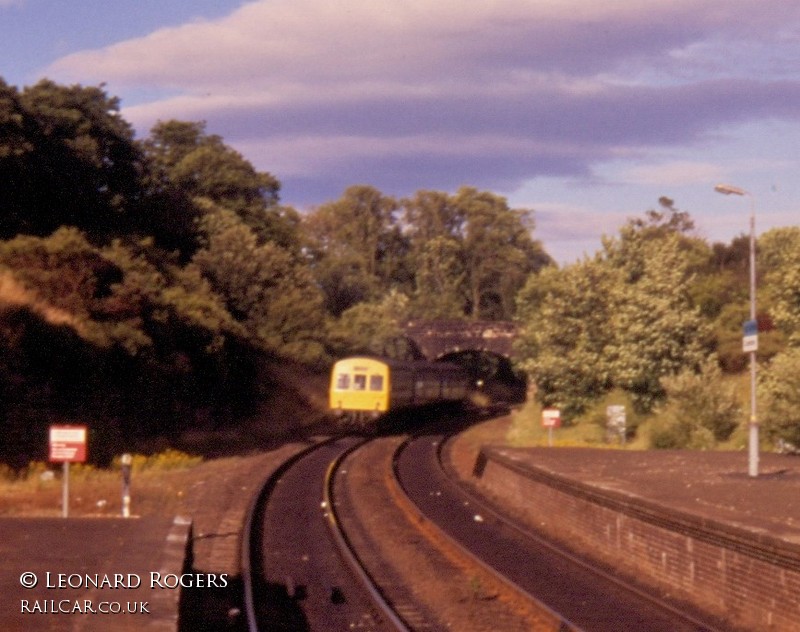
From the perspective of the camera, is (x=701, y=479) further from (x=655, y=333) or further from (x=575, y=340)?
(x=575, y=340)

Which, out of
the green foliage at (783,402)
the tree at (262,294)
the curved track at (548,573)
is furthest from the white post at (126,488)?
the tree at (262,294)

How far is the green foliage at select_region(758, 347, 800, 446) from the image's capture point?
25250 mm

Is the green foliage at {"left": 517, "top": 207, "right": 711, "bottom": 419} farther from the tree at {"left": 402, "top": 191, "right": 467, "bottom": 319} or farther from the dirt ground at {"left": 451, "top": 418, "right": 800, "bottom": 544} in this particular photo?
Answer: the tree at {"left": 402, "top": 191, "right": 467, "bottom": 319}

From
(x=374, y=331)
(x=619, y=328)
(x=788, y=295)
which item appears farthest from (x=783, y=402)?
(x=374, y=331)

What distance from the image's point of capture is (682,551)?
1317 centimetres

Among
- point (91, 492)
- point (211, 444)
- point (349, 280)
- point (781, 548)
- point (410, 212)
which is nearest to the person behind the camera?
point (781, 548)

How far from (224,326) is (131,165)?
10.8 metres

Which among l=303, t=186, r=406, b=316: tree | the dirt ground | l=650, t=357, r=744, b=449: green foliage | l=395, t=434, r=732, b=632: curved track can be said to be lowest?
l=395, t=434, r=732, b=632: curved track

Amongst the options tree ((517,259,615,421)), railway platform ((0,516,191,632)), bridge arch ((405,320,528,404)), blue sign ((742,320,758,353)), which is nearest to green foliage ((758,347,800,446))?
blue sign ((742,320,758,353))

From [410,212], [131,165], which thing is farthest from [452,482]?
[410,212]

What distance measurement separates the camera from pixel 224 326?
1618 inches

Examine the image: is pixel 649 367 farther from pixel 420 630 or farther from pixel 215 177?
pixel 215 177

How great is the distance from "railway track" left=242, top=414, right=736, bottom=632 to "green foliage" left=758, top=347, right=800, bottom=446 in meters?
7.92

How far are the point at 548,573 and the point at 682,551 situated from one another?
7.08 feet
